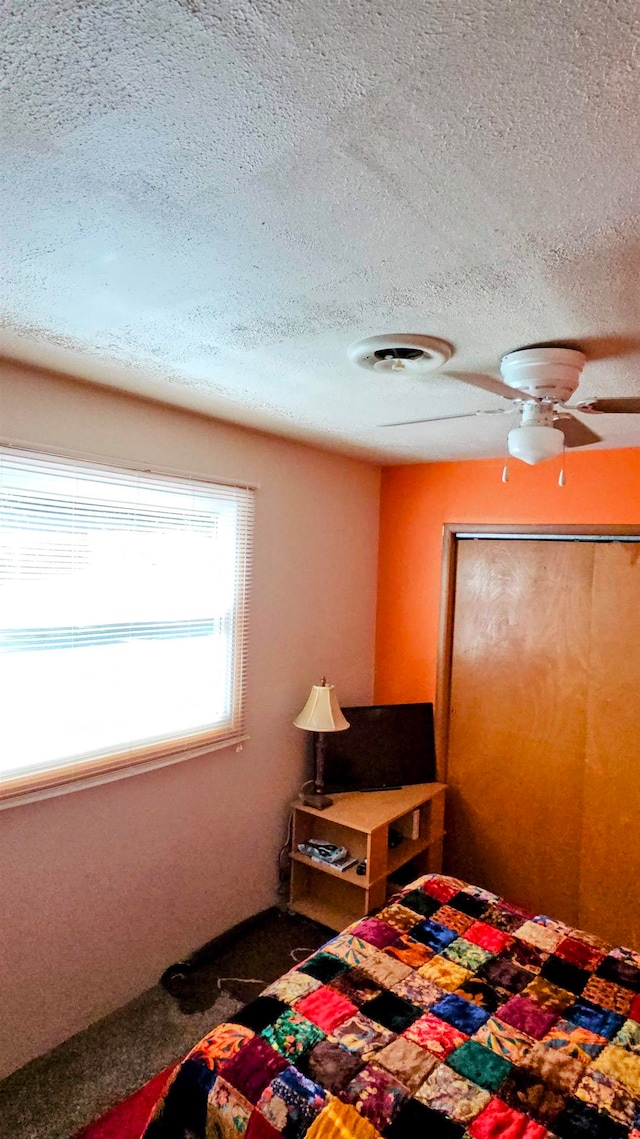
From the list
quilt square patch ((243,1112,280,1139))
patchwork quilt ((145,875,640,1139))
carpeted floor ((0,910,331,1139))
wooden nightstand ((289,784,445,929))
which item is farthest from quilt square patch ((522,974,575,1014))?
carpeted floor ((0,910,331,1139))

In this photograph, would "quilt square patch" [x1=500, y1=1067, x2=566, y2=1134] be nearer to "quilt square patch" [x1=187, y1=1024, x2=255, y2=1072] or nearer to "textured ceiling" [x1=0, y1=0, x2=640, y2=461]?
"quilt square patch" [x1=187, y1=1024, x2=255, y2=1072]

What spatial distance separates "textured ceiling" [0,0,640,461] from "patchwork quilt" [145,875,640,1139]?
1.82 metres

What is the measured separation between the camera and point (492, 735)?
3357 mm

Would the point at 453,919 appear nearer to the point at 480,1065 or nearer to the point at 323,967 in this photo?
the point at 323,967

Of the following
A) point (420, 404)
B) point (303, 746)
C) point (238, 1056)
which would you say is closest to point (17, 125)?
point (420, 404)

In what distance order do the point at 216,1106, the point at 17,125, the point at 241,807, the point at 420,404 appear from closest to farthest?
the point at 17,125, the point at 216,1106, the point at 420,404, the point at 241,807

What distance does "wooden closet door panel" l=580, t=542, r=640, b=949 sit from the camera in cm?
292

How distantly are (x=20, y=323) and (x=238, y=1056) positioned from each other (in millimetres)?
1981

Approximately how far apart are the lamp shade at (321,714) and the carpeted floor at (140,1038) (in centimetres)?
98

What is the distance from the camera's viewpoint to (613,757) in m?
2.98

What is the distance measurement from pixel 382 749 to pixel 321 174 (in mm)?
2902

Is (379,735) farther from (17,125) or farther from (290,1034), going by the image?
(17,125)

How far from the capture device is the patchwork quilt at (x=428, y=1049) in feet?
4.65

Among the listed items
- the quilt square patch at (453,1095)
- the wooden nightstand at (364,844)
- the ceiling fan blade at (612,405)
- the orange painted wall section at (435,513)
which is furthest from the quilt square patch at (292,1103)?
the orange painted wall section at (435,513)
